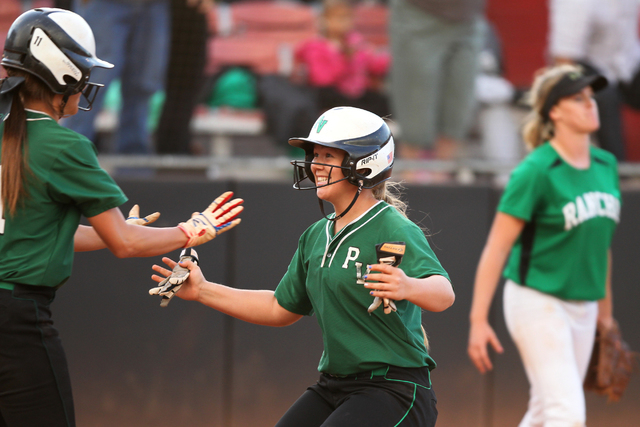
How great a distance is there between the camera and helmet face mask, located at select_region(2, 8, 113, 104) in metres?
3.06

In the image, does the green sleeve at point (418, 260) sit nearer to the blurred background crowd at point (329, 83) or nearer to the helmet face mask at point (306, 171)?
the helmet face mask at point (306, 171)

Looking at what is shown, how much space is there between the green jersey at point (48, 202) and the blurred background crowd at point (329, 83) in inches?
101

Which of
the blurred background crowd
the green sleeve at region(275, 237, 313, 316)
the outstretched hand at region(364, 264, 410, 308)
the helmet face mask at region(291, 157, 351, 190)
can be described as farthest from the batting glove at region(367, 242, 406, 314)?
the blurred background crowd

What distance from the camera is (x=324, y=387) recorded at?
3271 mm

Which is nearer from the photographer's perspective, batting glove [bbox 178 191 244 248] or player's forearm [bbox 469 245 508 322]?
batting glove [bbox 178 191 244 248]

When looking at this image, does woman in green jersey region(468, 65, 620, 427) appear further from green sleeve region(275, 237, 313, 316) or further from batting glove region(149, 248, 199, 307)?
batting glove region(149, 248, 199, 307)

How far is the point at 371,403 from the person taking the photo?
298 centimetres

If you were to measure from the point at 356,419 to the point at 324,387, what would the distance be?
1.23 feet

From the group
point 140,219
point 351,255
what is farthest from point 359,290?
point 140,219

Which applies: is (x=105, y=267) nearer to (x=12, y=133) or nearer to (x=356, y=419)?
(x=12, y=133)

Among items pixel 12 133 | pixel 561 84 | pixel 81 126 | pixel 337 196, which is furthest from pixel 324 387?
pixel 81 126

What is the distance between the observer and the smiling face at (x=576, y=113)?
473 centimetres

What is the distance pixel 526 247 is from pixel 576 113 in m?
0.90

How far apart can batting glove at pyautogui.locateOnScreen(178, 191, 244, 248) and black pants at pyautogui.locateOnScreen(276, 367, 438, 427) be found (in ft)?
2.61
